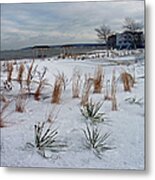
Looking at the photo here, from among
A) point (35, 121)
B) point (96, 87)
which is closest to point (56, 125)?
point (35, 121)

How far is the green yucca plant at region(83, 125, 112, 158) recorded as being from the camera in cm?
205

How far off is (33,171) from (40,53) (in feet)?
1.56

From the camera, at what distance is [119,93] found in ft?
6.74

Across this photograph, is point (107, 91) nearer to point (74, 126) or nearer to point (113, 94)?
point (113, 94)

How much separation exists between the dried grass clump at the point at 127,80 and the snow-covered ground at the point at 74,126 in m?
0.01

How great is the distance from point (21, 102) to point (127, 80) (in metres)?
0.43

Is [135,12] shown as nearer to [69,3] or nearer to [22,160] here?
[69,3]

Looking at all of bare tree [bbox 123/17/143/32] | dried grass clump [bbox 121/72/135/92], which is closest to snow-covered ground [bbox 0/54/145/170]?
dried grass clump [bbox 121/72/135/92]

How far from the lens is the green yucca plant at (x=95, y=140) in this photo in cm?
205

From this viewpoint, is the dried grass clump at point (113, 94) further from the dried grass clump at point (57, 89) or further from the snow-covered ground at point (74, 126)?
the dried grass clump at point (57, 89)

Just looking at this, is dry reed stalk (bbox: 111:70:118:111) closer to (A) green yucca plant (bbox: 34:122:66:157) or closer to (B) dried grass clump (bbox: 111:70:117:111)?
(B) dried grass clump (bbox: 111:70:117:111)

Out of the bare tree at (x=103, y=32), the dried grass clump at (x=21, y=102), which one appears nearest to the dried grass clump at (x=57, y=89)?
the dried grass clump at (x=21, y=102)

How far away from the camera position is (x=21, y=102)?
212 centimetres

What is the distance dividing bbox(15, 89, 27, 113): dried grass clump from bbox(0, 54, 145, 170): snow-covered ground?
14 mm
